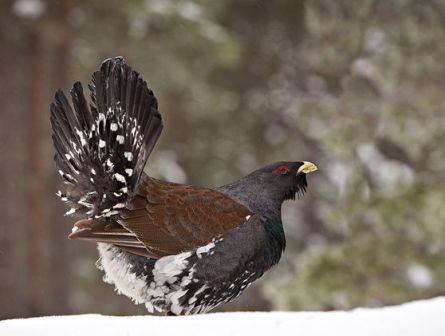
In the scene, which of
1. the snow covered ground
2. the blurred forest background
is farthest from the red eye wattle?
the blurred forest background

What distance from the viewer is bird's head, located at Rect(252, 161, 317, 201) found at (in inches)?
262

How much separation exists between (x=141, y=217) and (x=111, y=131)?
642 millimetres

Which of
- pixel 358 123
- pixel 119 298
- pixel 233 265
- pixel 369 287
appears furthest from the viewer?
pixel 119 298

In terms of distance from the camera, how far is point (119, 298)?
21.7 m

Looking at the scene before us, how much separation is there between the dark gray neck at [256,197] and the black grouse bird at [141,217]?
0.88ft

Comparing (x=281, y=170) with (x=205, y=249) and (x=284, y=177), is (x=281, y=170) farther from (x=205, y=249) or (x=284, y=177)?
(x=205, y=249)

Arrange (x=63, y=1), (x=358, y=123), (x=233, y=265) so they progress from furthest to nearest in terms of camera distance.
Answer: (x=63, y=1)
(x=358, y=123)
(x=233, y=265)

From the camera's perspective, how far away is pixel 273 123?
20.1 meters

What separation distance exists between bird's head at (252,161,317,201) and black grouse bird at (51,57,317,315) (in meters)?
0.58

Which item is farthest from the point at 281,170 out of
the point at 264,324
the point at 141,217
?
the point at 264,324

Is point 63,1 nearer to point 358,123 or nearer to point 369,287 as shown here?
point 358,123

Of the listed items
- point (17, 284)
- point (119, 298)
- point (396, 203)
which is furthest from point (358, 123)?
point (119, 298)

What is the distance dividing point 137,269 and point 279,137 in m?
14.1

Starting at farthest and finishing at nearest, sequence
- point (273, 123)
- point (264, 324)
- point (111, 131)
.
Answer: point (273, 123), point (111, 131), point (264, 324)
